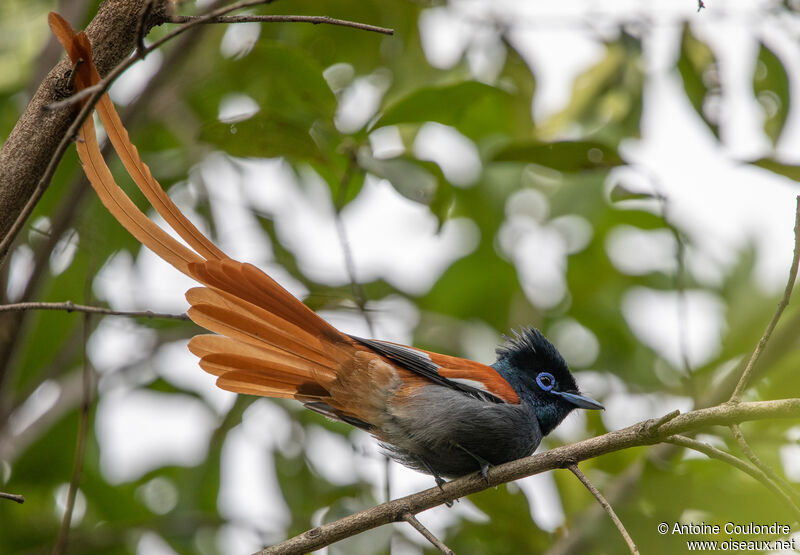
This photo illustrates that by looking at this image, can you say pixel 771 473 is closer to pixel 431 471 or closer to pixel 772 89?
pixel 431 471

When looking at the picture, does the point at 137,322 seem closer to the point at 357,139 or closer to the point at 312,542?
the point at 357,139

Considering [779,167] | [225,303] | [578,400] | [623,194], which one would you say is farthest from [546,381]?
[225,303]

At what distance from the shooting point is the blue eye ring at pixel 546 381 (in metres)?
3.10

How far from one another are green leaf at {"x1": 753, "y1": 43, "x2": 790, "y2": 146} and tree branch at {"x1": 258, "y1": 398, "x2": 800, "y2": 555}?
201cm

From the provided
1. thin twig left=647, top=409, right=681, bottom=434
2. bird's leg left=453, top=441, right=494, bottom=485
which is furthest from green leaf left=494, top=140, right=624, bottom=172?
thin twig left=647, top=409, right=681, bottom=434

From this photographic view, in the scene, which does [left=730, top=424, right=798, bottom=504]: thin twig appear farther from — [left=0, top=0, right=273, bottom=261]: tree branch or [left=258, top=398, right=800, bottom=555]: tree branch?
[left=0, top=0, right=273, bottom=261]: tree branch

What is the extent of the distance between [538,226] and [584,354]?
2.70 feet

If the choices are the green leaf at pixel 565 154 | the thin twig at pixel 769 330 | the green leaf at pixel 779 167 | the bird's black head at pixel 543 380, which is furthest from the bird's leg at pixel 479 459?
the green leaf at pixel 779 167

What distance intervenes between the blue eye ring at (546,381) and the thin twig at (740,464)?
1149 millimetres

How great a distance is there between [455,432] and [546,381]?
1.70 ft

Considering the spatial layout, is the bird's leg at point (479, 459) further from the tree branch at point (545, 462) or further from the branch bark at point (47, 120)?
the branch bark at point (47, 120)

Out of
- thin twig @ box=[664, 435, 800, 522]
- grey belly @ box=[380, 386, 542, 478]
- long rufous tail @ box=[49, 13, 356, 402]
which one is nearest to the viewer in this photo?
thin twig @ box=[664, 435, 800, 522]

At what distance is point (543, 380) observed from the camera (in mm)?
3107

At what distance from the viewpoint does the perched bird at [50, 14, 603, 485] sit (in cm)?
253
